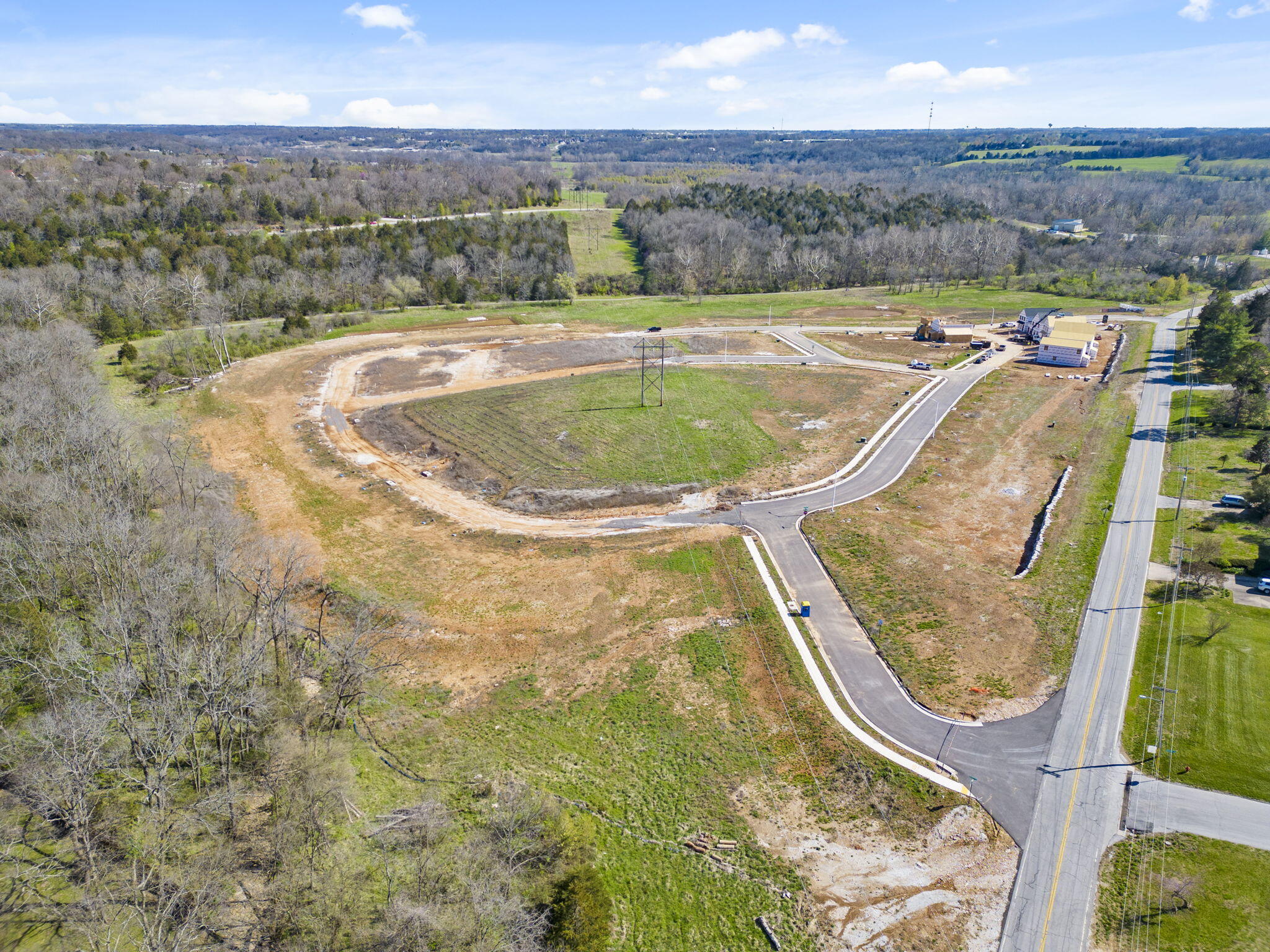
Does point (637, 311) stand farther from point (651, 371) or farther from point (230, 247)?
point (230, 247)

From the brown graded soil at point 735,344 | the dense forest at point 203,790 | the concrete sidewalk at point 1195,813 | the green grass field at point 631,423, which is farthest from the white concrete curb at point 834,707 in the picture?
the brown graded soil at point 735,344

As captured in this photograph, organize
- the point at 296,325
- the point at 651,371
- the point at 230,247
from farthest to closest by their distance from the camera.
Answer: the point at 230,247 → the point at 296,325 → the point at 651,371

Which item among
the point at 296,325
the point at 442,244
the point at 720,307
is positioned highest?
the point at 442,244

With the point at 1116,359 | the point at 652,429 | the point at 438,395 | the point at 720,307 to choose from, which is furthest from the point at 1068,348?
the point at 438,395

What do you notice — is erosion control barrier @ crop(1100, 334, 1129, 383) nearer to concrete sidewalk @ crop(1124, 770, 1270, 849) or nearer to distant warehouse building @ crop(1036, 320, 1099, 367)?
distant warehouse building @ crop(1036, 320, 1099, 367)

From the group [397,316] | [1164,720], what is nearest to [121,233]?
[397,316]

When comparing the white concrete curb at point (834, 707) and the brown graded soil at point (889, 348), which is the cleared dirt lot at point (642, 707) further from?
the brown graded soil at point (889, 348)

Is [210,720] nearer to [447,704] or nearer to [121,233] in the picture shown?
[447,704]
